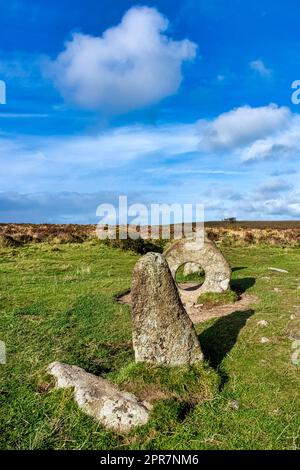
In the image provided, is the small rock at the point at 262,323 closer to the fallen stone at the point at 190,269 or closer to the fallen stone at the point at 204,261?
the fallen stone at the point at 204,261

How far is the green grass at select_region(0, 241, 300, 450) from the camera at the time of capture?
6.89m

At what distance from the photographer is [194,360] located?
9055mm

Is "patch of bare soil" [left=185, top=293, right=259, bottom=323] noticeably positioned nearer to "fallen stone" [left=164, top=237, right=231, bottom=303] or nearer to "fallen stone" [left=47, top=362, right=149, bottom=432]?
"fallen stone" [left=164, top=237, right=231, bottom=303]

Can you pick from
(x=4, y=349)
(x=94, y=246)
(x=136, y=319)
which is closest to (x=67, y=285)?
(x=4, y=349)

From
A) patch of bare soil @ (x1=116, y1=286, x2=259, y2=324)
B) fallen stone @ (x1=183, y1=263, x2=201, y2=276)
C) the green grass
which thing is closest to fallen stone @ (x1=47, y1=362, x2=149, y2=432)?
the green grass

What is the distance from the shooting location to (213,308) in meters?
15.0

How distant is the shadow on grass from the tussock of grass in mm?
1725

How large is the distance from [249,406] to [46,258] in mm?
20633

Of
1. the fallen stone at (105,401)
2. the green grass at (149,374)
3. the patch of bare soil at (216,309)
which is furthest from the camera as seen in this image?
the patch of bare soil at (216,309)

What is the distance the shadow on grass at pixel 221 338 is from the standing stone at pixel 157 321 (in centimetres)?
81

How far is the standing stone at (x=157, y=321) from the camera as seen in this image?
8938 millimetres

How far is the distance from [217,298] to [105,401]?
8.64 m

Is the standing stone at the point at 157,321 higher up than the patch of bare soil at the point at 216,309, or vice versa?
the standing stone at the point at 157,321

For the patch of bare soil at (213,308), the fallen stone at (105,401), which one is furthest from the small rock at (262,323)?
the fallen stone at (105,401)
